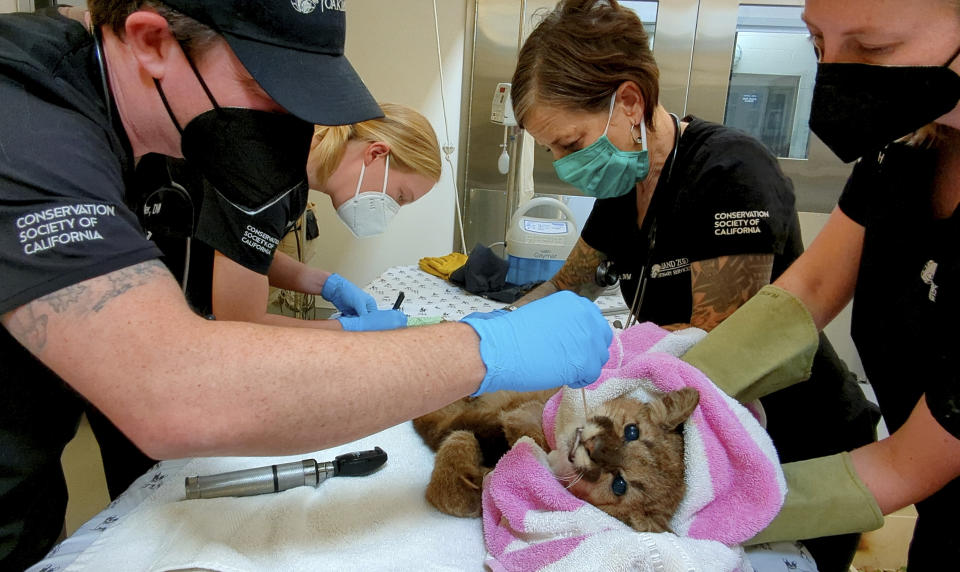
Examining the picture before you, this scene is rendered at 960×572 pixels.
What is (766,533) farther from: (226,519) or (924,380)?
(226,519)

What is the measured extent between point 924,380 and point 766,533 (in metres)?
0.39

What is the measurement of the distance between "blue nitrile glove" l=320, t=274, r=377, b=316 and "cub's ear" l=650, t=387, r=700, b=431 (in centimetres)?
131

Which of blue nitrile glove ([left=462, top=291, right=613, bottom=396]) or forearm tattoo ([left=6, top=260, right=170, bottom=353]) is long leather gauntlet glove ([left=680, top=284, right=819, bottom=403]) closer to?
blue nitrile glove ([left=462, top=291, right=613, bottom=396])

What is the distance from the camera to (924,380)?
0.96 metres

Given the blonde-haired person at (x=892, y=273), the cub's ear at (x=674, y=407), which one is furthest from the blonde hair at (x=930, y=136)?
the cub's ear at (x=674, y=407)

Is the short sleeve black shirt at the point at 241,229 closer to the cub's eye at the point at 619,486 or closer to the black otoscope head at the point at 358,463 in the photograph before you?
the black otoscope head at the point at 358,463

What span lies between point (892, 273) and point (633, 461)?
61 centimetres

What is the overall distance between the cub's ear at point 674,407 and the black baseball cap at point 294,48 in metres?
0.76

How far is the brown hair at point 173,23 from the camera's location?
86 centimetres

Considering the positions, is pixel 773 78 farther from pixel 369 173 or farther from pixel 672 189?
pixel 369 173

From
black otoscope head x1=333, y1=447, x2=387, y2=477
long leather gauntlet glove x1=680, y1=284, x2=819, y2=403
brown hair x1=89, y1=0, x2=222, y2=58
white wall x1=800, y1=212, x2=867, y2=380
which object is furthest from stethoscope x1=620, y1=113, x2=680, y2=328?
white wall x1=800, y1=212, x2=867, y2=380

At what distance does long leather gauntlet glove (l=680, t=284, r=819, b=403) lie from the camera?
1106 mm

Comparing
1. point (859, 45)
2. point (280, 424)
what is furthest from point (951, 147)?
point (280, 424)

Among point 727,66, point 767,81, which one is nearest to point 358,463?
point 727,66
